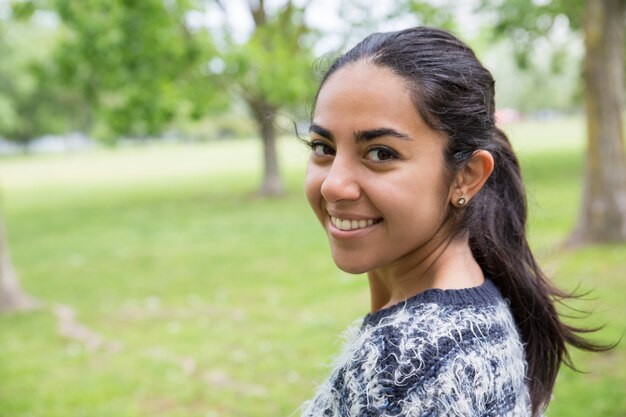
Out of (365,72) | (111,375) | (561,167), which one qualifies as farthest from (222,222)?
(365,72)

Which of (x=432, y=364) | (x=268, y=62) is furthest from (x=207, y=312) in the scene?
(x=268, y=62)

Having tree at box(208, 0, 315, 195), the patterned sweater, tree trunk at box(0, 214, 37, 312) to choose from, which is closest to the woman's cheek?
the patterned sweater

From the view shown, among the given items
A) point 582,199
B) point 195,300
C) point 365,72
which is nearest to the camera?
point 365,72

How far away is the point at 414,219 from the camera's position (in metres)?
1.31

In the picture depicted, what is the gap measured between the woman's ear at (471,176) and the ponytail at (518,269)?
0.36 feet

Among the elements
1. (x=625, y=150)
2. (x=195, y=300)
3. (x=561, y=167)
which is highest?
(x=561, y=167)

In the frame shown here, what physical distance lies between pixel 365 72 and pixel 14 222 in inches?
623

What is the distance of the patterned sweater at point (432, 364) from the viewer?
3.81ft

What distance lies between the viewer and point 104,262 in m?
10.0

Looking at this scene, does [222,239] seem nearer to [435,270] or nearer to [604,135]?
[604,135]

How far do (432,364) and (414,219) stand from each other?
0.92 ft

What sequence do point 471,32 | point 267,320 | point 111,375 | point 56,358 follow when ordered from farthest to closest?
1. point 471,32
2. point 267,320
3. point 56,358
4. point 111,375

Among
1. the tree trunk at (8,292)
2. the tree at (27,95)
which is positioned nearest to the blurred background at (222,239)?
the tree trunk at (8,292)

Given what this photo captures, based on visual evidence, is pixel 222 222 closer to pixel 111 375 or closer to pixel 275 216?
pixel 275 216
